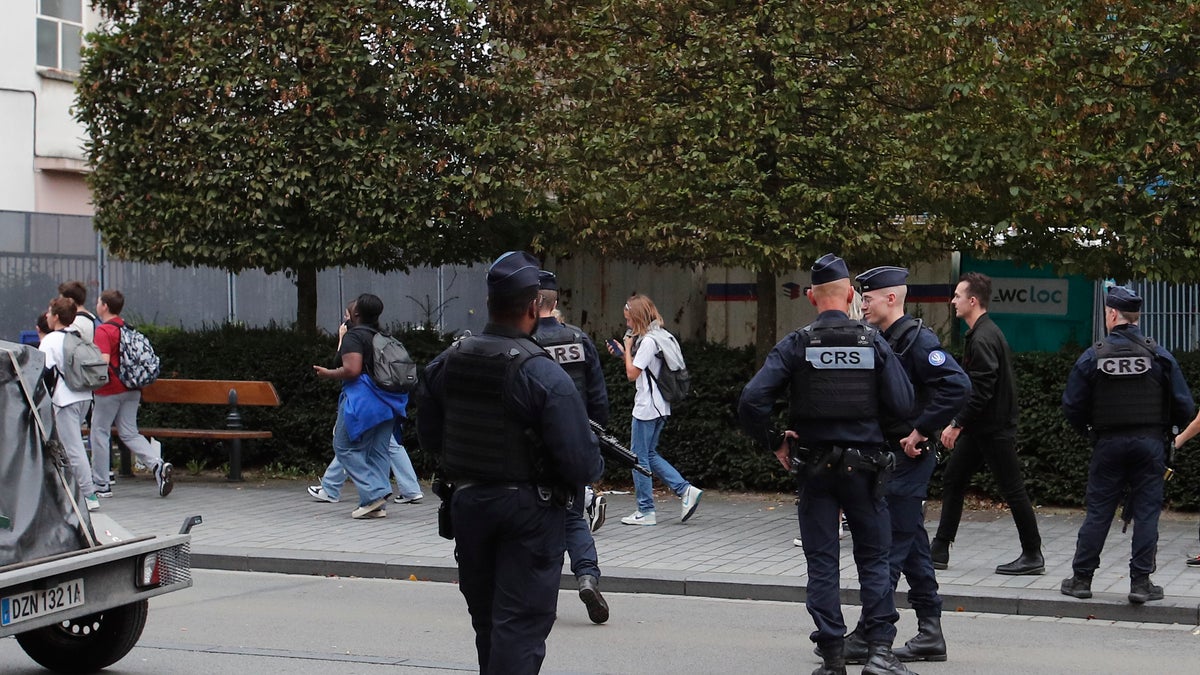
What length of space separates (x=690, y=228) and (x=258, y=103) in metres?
4.47

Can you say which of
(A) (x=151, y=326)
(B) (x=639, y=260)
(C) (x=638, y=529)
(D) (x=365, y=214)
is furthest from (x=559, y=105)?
(A) (x=151, y=326)

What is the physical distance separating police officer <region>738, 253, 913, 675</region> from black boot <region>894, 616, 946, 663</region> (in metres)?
0.60

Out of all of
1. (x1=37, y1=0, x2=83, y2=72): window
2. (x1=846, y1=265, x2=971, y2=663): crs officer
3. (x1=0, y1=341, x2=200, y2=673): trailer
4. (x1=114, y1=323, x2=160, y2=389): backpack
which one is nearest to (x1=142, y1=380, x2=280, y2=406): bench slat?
(x1=114, y1=323, x2=160, y2=389): backpack

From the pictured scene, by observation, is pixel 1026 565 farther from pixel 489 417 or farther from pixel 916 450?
pixel 489 417

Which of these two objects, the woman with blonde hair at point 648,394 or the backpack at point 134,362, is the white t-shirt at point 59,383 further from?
the woman with blonde hair at point 648,394

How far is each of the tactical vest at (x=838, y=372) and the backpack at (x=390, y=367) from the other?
240 inches

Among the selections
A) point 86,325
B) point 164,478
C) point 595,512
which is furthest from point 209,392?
point 595,512

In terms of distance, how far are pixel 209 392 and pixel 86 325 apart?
6.91ft

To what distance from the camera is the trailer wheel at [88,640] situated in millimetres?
6910

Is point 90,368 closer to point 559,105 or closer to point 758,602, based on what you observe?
point 559,105

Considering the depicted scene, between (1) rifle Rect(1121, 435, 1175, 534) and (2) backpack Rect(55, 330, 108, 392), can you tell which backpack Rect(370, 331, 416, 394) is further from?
(1) rifle Rect(1121, 435, 1175, 534)

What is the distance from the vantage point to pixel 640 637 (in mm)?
7918

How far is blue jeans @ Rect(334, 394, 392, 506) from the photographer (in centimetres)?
1221

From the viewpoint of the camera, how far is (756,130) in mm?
12609
